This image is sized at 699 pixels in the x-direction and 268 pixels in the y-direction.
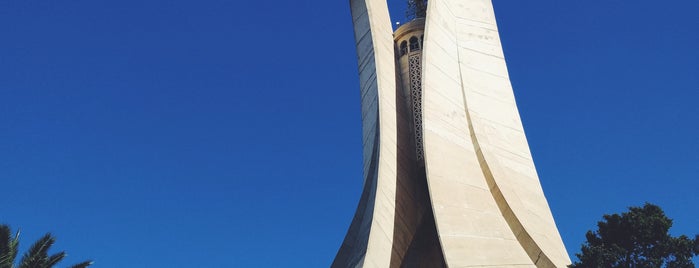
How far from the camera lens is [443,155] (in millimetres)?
15953

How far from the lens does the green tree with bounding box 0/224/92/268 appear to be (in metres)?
10.6

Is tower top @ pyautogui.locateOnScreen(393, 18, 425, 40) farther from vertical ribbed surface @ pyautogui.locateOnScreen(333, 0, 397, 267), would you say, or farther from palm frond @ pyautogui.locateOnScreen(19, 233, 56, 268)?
palm frond @ pyautogui.locateOnScreen(19, 233, 56, 268)

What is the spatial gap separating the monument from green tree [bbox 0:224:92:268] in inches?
237

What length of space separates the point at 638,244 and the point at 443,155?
5541mm

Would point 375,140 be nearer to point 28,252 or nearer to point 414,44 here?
point 414,44

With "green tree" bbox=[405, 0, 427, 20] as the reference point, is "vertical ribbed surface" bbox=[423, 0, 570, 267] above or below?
below

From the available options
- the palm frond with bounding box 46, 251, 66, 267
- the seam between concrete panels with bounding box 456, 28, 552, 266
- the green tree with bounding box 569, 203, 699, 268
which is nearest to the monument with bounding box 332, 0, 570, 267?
the seam between concrete panels with bounding box 456, 28, 552, 266

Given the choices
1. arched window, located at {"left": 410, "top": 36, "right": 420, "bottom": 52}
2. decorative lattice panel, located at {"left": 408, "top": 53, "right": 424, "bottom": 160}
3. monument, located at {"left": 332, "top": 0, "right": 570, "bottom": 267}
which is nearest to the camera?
monument, located at {"left": 332, "top": 0, "right": 570, "bottom": 267}

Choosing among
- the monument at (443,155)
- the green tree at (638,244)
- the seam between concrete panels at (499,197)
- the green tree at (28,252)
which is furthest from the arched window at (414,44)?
the green tree at (28,252)

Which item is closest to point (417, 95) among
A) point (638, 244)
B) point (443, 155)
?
point (443, 155)

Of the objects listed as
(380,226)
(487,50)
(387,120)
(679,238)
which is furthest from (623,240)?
(487,50)

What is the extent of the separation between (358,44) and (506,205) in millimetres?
7353

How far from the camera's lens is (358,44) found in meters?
20.3

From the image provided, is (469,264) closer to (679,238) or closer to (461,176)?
(461,176)
